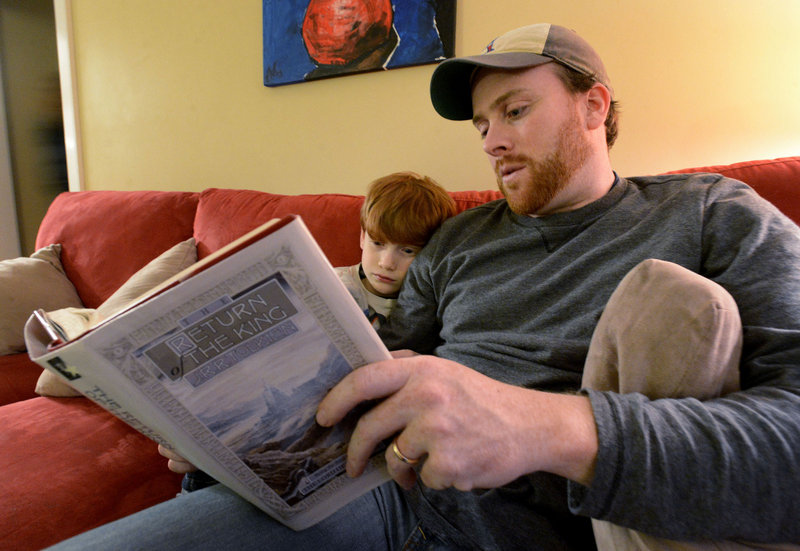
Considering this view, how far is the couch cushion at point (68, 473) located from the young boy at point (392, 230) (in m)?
0.56

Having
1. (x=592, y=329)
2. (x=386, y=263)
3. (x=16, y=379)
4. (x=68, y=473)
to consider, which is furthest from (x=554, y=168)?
(x=16, y=379)

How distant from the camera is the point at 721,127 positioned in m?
1.20

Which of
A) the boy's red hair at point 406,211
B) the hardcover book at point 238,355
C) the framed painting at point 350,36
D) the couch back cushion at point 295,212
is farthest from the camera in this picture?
the framed painting at point 350,36

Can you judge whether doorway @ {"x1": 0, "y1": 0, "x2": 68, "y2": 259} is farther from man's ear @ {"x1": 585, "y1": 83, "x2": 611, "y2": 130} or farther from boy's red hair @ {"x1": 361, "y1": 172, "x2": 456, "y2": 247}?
man's ear @ {"x1": 585, "y1": 83, "x2": 611, "y2": 130}

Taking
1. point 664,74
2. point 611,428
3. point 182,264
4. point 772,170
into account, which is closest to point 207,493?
point 611,428

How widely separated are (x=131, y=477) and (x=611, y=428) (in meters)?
0.89

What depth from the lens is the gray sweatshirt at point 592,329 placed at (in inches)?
15.0

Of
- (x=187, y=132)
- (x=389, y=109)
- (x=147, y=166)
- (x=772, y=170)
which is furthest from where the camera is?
(x=147, y=166)

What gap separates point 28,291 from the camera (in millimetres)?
1482

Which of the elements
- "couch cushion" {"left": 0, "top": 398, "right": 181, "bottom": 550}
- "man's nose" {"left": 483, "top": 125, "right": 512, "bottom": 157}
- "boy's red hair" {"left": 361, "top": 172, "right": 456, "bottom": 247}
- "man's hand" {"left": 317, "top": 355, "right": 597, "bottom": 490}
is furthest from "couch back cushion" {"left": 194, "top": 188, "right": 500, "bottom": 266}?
"man's hand" {"left": 317, "top": 355, "right": 597, "bottom": 490}

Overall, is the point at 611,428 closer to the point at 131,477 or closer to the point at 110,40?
the point at 131,477

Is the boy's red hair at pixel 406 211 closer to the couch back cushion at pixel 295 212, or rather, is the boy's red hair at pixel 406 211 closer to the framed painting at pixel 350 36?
the couch back cushion at pixel 295 212

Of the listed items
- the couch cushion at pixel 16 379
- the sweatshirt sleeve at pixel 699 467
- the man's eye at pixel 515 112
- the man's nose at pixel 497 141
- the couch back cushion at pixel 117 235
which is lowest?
the couch cushion at pixel 16 379

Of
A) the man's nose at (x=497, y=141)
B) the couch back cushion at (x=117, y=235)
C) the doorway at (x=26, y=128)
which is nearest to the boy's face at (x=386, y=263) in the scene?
the man's nose at (x=497, y=141)
